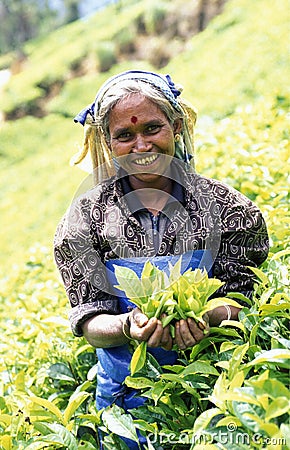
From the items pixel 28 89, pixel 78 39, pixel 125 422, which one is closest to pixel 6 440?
pixel 125 422

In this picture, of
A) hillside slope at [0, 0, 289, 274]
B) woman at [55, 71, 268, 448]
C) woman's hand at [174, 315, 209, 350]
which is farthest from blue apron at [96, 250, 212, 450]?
hillside slope at [0, 0, 289, 274]

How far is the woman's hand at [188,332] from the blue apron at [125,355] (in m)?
0.22

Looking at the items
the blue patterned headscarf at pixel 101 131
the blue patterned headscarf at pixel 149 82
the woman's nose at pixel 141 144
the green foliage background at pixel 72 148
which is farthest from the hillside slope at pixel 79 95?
the woman's nose at pixel 141 144

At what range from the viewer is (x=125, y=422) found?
4.88 feet

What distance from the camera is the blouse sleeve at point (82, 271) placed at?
165 centimetres

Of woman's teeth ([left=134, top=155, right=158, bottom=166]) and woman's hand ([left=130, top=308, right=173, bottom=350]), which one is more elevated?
woman's teeth ([left=134, top=155, right=158, bottom=166])

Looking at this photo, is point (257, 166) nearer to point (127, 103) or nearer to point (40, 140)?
point (127, 103)

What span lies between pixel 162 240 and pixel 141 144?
248 millimetres

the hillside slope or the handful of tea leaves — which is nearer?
the handful of tea leaves

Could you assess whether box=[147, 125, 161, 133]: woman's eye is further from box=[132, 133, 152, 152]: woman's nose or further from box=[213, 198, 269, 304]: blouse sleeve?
box=[213, 198, 269, 304]: blouse sleeve

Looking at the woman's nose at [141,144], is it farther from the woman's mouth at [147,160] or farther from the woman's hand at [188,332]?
the woman's hand at [188,332]

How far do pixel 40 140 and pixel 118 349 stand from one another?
1170 cm

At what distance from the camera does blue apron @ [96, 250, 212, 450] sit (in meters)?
1.63

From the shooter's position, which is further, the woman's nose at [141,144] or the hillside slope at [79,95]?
the hillside slope at [79,95]
